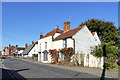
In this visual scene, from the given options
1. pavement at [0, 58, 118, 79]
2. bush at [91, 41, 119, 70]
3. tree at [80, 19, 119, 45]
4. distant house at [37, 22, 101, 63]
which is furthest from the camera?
tree at [80, 19, 119, 45]

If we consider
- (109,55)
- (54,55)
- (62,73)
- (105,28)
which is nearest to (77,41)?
(54,55)

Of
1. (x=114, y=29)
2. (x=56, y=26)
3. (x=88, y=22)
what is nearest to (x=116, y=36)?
(x=114, y=29)

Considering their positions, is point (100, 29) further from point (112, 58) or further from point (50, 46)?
point (112, 58)

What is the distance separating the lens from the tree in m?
38.2

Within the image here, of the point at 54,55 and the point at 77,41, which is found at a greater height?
the point at 77,41

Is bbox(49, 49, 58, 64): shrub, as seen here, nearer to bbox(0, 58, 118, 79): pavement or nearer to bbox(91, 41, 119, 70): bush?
bbox(91, 41, 119, 70): bush

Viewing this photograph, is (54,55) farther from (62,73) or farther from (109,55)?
(62,73)

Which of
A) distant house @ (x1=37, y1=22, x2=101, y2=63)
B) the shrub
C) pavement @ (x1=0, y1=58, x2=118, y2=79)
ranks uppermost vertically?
distant house @ (x1=37, y1=22, x2=101, y2=63)

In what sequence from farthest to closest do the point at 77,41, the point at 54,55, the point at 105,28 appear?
the point at 105,28, the point at 54,55, the point at 77,41

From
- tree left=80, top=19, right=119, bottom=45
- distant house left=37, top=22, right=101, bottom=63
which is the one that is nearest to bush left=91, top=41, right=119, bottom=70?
distant house left=37, top=22, right=101, bottom=63

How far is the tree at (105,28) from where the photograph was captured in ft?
125

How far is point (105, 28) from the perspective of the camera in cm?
3891

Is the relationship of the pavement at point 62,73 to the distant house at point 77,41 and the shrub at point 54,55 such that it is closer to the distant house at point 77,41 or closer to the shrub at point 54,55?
the distant house at point 77,41

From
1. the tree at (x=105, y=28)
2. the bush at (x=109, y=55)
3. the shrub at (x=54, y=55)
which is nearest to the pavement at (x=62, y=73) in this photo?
the bush at (x=109, y=55)
